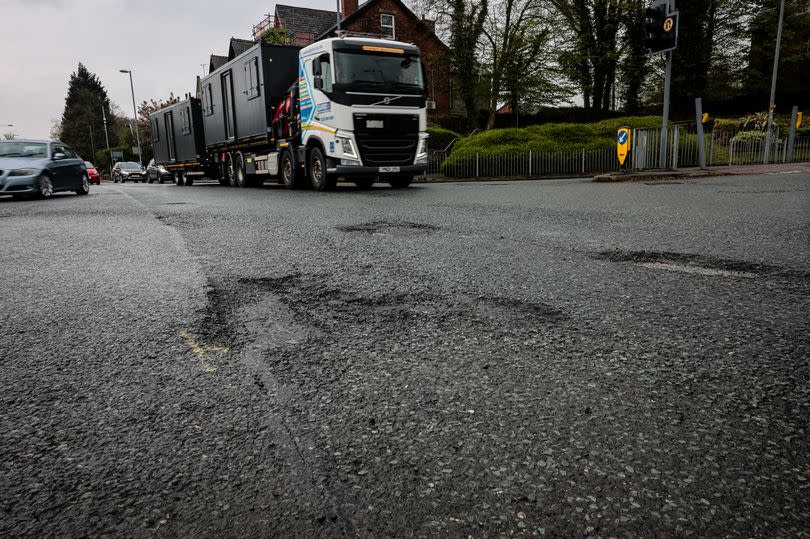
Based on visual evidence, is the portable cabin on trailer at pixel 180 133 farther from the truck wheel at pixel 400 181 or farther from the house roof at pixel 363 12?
the house roof at pixel 363 12

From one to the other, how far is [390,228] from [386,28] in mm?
41225

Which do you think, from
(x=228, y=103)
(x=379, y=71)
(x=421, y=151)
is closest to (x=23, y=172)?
(x=228, y=103)

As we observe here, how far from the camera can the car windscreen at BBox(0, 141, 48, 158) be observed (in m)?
15.5

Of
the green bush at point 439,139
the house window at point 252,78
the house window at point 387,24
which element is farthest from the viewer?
the house window at point 387,24

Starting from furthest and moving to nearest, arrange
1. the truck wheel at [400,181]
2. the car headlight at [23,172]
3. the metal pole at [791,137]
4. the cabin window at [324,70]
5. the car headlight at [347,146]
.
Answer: the metal pole at [791,137] → the truck wheel at [400,181] → the car headlight at [23,172] → the car headlight at [347,146] → the cabin window at [324,70]

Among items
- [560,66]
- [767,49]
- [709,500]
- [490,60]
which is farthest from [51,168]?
[767,49]

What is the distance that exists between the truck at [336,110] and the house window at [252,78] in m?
0.03

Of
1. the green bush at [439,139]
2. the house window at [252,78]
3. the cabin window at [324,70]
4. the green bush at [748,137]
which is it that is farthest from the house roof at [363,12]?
the cabin window at [324,70]

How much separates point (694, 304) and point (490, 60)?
37.3 meters

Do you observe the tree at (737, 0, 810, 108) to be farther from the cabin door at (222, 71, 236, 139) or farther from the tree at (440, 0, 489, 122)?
the cabin door at (222, 71, 236, 139)

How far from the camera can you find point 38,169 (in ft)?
49.6

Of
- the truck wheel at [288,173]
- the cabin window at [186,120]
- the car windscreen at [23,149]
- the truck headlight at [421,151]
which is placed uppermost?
the cabin window at [186,120]

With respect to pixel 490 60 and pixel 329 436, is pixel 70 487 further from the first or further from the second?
pixel 490 60

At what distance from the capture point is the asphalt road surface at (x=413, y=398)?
4.27ft
